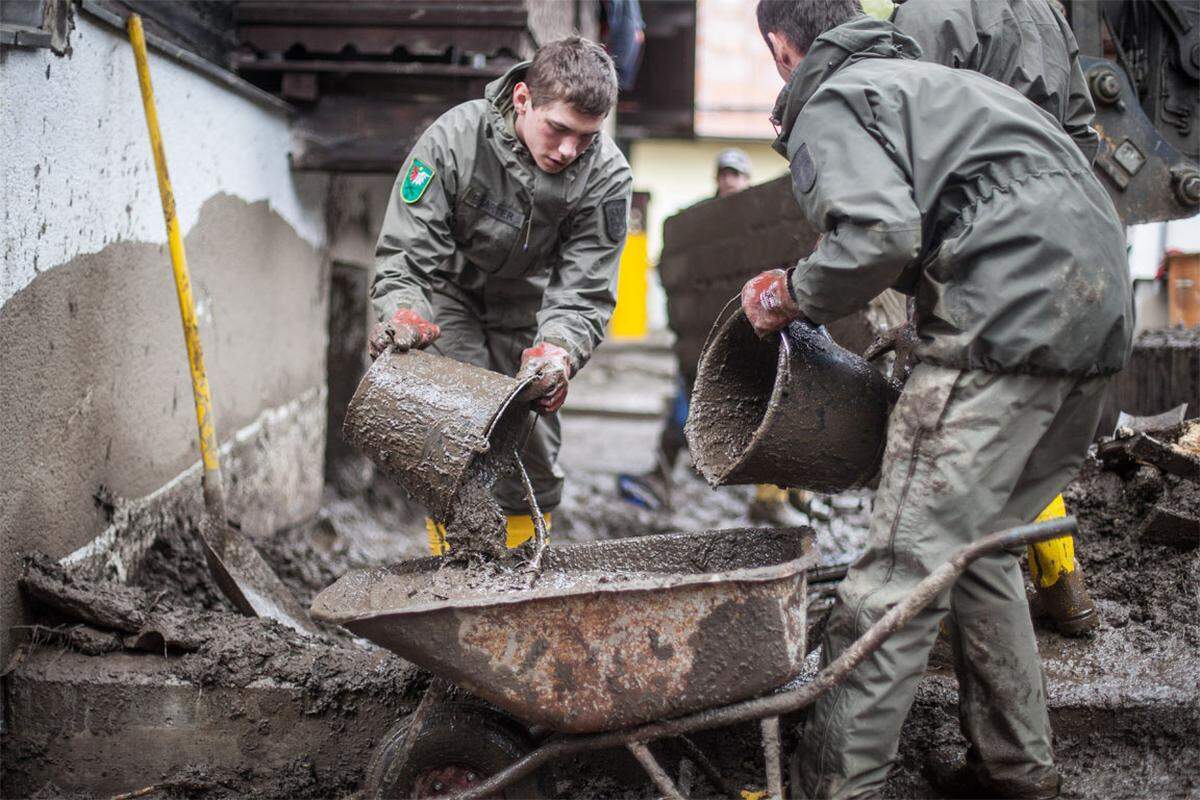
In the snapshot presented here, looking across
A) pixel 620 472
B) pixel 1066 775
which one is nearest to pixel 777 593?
pixel 1066 775

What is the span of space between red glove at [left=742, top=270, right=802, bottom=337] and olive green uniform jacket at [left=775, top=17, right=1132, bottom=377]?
0.28 feet

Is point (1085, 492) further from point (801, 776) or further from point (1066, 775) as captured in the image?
point (801, 776)

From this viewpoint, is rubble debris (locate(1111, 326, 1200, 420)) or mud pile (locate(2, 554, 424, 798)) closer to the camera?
mud pile (locate(2, 554, 424, 798))

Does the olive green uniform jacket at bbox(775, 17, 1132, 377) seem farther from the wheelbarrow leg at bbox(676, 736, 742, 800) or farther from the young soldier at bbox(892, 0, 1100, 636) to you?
the wheelbarrow leg at bbox(676, 736, 742, 800)

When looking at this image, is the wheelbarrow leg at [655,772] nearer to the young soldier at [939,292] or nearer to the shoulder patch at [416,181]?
the young soldier at [939,292]

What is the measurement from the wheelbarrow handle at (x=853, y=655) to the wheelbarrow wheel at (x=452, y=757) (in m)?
0.16

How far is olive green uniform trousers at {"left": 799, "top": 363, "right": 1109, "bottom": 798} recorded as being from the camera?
2.35m

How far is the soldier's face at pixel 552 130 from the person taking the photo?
3215mm

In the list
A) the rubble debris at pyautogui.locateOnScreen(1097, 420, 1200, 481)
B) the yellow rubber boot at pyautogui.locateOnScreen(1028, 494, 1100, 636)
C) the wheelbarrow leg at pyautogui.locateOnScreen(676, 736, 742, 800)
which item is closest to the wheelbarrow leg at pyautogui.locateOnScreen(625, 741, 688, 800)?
the wheelbarrow leg at pyautogui.locateOnScreen(676, 736, 742, 800)

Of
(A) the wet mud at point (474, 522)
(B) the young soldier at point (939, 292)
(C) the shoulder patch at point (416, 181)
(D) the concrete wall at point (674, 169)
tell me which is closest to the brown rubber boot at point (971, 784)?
(B) the young soldier at point (939, 292)

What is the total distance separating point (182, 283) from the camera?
12.0ft

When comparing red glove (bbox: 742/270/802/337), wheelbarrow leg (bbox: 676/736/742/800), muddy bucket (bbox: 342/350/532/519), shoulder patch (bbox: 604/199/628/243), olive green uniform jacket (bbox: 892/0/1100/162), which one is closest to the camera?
red glove (bbox: 742/270/802/337)

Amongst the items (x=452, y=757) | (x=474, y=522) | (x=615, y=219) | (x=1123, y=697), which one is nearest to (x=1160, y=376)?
(x=1123, y=697)

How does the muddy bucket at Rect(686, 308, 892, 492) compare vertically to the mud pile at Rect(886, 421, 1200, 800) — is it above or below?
above
